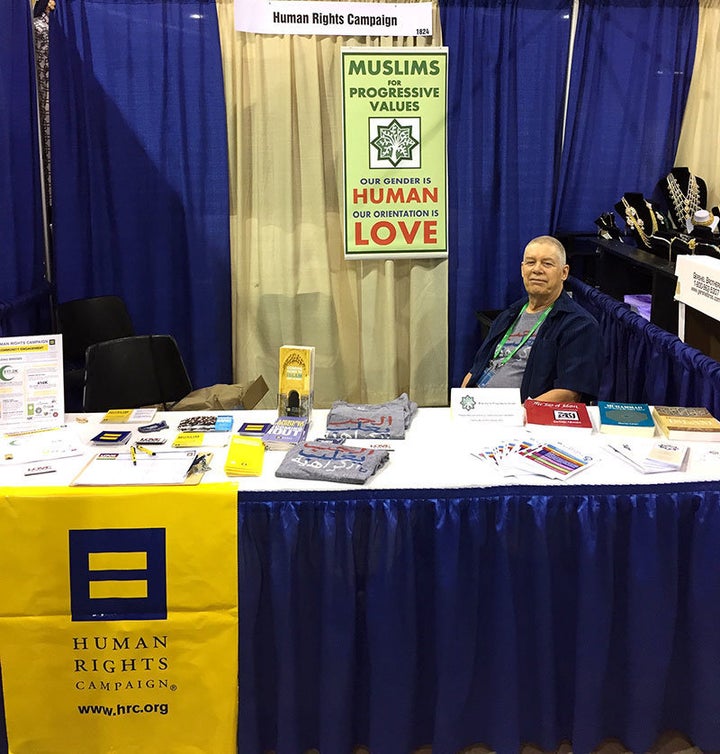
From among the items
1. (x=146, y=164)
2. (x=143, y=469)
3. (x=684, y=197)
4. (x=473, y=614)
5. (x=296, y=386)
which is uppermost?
(x=146, y=164)

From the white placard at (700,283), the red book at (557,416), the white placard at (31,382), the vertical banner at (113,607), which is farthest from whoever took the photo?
the white placard at (700,283)

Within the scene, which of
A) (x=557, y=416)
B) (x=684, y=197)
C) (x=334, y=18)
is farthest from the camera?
(x=684, y=197)

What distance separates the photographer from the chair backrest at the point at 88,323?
3.78 meters

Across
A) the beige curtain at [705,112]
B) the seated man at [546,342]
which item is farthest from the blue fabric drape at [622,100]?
the seated man at [546,342]

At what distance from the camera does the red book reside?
2161mm

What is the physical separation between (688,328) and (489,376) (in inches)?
29.2

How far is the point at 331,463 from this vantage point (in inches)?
73.5

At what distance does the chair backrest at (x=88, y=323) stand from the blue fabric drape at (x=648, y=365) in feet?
7.51

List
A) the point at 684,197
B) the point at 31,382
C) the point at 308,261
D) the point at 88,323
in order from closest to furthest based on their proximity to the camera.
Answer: the point at 31,382
the point at 88,323
the point at 684,197
the point at 308,261

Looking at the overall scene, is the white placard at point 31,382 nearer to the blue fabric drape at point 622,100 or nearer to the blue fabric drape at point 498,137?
the blue fabric drape at point 498,137

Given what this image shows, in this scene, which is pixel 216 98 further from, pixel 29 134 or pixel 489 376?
pixel 489 376

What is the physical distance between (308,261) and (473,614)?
2.77 metres

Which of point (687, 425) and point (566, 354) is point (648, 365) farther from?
point (687, 425)

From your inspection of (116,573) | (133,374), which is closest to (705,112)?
(133,374)
